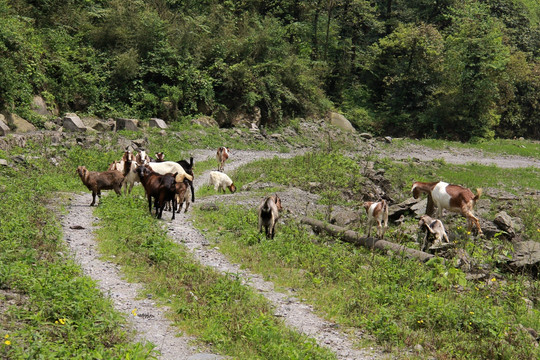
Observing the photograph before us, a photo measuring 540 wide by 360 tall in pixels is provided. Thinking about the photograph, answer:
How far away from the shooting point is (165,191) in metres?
14.6

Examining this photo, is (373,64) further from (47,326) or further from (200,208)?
(47,326)

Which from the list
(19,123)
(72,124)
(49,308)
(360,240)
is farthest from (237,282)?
(72,124)

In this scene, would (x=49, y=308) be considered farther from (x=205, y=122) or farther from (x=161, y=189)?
(x=205, y=122)

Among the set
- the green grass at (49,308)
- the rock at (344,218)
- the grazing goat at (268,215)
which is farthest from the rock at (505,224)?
the green grass at (49,308)

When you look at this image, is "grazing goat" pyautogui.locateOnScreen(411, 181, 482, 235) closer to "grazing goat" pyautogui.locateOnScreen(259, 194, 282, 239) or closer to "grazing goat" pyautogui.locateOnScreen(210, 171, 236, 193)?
"grazing goat" pyautogui.locateOnScreen(259, 194, 282, 239)

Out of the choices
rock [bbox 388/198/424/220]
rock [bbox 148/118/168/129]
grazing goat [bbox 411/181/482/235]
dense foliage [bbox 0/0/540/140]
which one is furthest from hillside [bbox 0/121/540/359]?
rock [bbox 148/118/168/129]

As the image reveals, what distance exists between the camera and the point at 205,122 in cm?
3544

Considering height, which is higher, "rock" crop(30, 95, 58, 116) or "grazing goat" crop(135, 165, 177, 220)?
"rock" crop(30, 95, 58, 116)

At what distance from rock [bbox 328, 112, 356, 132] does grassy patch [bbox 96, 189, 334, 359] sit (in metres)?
32.4

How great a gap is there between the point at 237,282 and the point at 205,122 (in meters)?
27.2

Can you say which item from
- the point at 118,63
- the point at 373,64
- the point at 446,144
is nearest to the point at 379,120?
the point at 373,64

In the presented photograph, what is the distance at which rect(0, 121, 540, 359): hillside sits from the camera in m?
7.12

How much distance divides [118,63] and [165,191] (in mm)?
21063

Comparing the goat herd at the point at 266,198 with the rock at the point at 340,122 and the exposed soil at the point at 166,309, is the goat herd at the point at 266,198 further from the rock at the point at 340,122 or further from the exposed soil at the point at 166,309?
the rock at the point at 340,122
